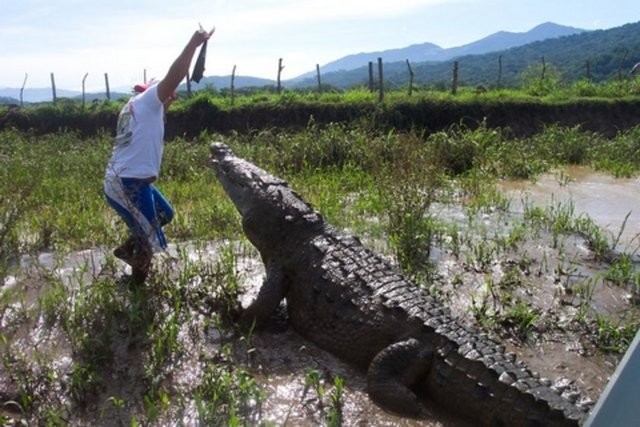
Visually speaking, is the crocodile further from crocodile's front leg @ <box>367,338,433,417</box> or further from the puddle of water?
the puddle of water

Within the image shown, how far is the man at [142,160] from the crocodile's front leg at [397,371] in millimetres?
1891

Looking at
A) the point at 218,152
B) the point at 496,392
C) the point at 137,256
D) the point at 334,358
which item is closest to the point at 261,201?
the point at 218,152

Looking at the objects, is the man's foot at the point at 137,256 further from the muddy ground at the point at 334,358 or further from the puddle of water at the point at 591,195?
the puddle of water at the point at 591,195

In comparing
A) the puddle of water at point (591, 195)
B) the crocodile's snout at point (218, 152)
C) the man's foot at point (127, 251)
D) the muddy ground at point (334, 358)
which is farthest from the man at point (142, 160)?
the puddle of water at point (591, 195)

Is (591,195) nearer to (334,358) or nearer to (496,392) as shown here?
(334,358)

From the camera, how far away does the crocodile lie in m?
3.21

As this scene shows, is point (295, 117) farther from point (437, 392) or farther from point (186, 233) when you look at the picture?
point (437, 392)

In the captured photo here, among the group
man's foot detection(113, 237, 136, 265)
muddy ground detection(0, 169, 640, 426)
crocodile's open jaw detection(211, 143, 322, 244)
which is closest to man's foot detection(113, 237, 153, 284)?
man's foot detection(113, 237, 136, 265)

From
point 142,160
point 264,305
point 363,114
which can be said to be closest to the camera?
point 264,305

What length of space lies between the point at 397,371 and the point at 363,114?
47.9 feet

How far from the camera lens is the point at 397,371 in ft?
11.6

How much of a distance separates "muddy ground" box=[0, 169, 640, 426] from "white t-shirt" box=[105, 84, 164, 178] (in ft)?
2.55

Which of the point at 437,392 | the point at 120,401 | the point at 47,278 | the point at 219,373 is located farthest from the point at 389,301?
the point at 47,278

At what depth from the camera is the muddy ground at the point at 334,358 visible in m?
3.40
